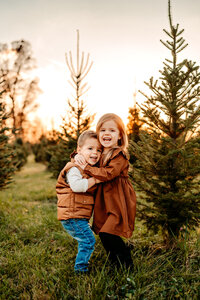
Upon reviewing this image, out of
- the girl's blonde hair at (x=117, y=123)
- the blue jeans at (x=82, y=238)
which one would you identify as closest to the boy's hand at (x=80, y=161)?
the girl's blonde hair at (x=117, y=123)

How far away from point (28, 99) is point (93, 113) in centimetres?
2299

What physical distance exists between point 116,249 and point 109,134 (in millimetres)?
1392

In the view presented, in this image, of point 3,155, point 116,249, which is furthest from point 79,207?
point 3,155

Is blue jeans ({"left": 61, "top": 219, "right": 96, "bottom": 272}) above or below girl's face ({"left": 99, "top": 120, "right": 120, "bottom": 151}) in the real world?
below

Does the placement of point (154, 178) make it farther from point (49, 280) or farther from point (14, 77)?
point (14, 77)

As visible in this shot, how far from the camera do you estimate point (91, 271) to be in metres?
2.87

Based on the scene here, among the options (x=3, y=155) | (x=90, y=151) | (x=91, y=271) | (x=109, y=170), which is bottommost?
(x=91, y=271)

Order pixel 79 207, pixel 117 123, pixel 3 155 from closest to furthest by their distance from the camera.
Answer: pixel 79 207 < pixel 117 123 < pixel 3 155

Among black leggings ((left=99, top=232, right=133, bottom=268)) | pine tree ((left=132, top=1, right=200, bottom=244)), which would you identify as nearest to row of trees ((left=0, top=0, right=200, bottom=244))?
pine tree ((left=132, top=1, right=200, bottom=244))

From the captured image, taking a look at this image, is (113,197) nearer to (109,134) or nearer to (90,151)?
(90,151)

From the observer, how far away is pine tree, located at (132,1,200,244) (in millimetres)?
3299

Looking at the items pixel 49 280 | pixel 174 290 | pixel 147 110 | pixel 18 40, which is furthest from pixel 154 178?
pixel 18 40

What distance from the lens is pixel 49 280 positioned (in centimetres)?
268

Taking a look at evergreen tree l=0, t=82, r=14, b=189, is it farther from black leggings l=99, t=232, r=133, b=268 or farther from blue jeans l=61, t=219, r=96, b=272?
black leggings l=99, t=232, r=133, b=268
